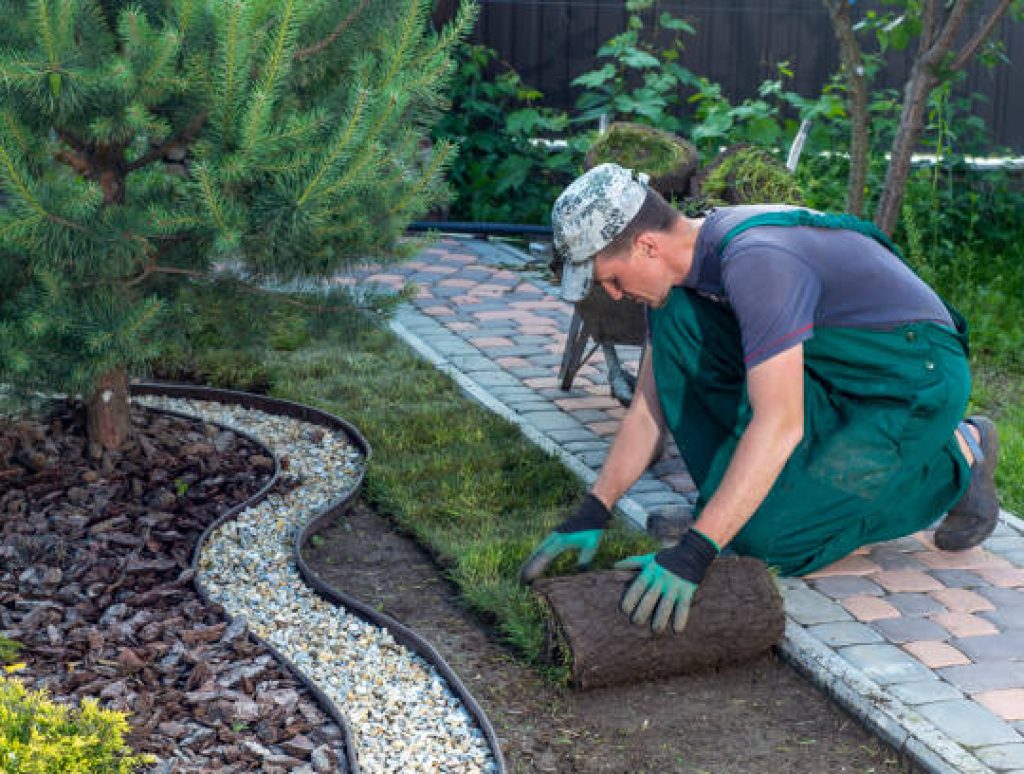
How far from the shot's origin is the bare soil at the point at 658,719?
3172 mm

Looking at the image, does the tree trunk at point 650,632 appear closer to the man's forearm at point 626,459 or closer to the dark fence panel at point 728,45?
the man's forearm at point 626,459

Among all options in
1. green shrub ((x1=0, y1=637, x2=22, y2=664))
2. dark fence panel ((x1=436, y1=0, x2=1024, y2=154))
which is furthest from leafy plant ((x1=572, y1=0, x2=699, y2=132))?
green shrub ((x1=0, y1=637, x2=22, y2=664))

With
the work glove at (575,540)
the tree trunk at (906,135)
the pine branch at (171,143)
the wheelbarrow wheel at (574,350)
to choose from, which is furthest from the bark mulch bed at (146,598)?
the tree trunk at (906,135)

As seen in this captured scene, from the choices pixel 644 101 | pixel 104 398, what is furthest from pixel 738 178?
pixel 644 101

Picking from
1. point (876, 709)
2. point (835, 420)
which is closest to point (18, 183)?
point (835, 420)

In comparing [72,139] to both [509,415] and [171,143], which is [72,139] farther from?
[509,415]

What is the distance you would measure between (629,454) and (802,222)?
2.82 feet

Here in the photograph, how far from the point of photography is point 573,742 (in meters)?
3.25

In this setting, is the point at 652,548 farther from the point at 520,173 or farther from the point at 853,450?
the point at 520,173

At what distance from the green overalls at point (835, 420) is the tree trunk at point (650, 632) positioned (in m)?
0.42

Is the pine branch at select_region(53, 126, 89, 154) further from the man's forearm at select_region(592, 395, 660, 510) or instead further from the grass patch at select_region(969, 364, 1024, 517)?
the grass patch at select_region(969, 364, 1024, 517)

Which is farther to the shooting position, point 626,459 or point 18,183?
point 626,459

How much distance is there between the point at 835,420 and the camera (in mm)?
3910

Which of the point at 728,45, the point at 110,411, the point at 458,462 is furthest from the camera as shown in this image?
the point at 728,45
